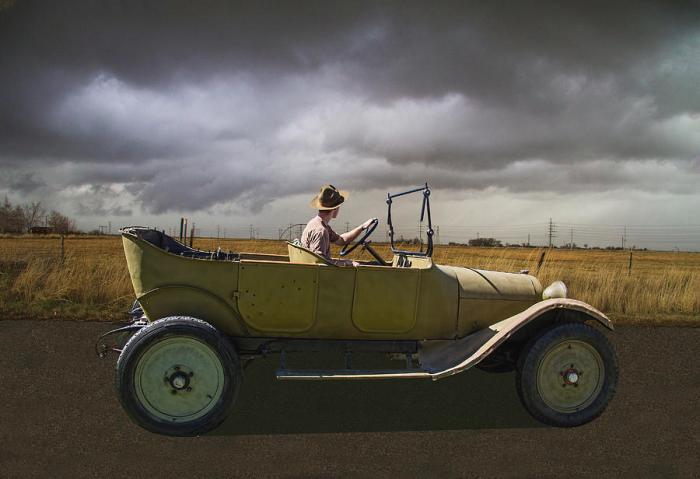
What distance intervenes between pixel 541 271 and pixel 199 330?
29.4 feet

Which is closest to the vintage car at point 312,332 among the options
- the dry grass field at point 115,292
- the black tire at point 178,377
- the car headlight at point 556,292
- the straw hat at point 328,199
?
the black tire at point 178,377

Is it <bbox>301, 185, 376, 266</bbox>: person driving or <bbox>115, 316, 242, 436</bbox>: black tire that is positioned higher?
<bbox>301, 185, 376, 266</bbox>: person driving

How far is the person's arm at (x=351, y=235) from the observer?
488cm

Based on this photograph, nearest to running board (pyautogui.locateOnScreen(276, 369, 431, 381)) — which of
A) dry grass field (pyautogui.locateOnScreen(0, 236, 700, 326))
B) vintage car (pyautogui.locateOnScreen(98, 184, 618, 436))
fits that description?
vintage car (pyautogui.locateOnScreen(98, 184, 618, 436))

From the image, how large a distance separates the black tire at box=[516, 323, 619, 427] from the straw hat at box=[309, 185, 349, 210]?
2.13 metres

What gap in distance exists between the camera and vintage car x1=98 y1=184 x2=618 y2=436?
13.1 ft

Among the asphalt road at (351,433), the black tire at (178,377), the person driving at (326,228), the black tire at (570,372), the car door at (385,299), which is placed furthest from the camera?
the person driving at (326,228)

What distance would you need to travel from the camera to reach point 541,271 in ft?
36.9

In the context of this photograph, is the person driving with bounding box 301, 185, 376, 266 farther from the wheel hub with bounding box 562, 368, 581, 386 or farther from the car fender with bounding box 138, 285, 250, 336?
the wheel hub with bounding box 562, 368, 581, 386

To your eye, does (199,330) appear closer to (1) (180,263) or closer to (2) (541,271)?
(1) (180,263)

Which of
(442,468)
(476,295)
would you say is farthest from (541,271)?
(442,468)

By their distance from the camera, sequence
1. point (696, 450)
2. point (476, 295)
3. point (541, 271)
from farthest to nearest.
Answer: point (541, 271) < point (476, 295) < point (696, 450)

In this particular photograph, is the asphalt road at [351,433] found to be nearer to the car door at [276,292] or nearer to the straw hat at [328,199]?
the car door at [276,292]

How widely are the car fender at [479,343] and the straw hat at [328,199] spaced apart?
60.0 inches
